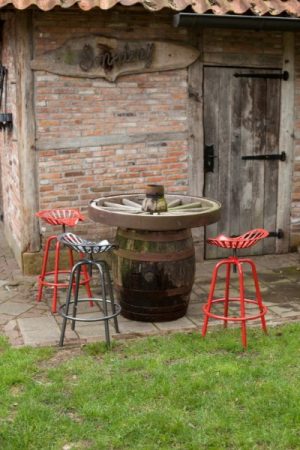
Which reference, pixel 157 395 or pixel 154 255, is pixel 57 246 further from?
pixel 157 395

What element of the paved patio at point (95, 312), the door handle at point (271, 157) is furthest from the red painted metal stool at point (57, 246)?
the door handle at point (271, 157)

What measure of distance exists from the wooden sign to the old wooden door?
1.59 feet

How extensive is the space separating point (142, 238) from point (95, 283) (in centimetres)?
171

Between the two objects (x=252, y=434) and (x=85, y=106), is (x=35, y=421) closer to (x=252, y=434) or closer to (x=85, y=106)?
(x=252, y=434)

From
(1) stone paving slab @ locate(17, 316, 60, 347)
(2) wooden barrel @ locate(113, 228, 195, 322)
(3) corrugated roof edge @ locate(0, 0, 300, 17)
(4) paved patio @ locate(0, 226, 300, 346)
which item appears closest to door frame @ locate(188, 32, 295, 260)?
(4) paved patio @ locate(0, 226, 300, 346)

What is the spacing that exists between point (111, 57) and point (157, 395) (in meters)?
4.21

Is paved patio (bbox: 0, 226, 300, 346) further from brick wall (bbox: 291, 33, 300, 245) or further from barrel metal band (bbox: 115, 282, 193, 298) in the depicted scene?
brick wall (bbox: 291, 33, 300, 245)

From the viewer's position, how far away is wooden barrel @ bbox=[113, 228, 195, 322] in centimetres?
561

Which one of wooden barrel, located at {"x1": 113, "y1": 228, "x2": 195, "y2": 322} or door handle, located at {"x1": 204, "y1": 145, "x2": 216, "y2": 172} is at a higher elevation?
door handle, located at {"x1": 204, "y1": 145, "x2": 216, "y2": 172}

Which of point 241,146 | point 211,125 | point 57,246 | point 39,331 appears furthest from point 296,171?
point 39,331

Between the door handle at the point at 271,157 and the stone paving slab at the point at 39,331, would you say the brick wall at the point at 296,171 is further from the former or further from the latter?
the stone paving slab at the point at 39,331

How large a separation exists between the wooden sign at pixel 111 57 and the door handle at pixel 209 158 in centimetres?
104

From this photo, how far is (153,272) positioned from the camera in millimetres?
5613

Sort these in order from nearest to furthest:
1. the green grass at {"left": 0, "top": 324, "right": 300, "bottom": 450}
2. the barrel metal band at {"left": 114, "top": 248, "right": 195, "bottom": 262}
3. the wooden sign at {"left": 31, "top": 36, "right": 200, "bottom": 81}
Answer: the green grass at {"left": 0, "top": 324, "right": 300, "bottom": 450} < the barrel metal band at {"left": 114, "top": 248, "right": 195, "bottom": 262} < the wooden sign at {"left": 31, "top": 36, "right": 200, "bottom": 81}
